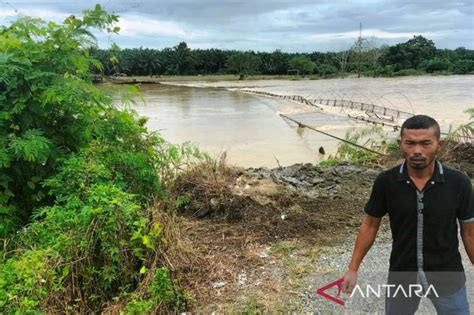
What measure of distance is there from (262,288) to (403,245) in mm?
1791

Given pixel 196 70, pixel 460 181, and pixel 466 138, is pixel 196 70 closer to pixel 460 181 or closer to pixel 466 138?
pixel 466 138

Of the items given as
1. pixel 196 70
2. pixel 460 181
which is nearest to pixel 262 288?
pixel 460 181

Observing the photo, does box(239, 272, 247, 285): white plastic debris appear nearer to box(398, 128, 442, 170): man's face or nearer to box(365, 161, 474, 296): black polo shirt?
box(365, 161, 474, 296): black polo shirt

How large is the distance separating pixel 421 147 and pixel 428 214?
1.08 ft

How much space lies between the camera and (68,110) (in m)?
4.24

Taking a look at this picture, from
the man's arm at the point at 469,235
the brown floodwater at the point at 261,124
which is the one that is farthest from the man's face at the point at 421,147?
the brown floodwater at the point at 261,124

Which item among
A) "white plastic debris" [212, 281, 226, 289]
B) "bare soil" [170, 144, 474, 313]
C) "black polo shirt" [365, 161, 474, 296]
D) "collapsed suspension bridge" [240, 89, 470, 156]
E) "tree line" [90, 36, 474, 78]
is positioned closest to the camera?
"black polo shirt" [365, 161, 474, 296]

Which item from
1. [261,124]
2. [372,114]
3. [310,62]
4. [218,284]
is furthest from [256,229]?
[310,62]

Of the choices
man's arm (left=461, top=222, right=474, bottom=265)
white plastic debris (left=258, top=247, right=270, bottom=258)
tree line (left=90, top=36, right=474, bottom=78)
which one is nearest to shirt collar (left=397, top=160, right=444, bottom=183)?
man's arm (left=461, top=222, right=474, bottom=265)

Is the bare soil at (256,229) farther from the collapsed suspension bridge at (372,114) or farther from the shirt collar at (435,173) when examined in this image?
the collapsed suspension bridge at (372,114)

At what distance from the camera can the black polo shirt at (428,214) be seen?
2.02m

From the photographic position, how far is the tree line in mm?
88000

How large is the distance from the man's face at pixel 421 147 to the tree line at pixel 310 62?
8639 cm

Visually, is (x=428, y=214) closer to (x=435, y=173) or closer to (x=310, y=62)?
(x=435, y=173)
